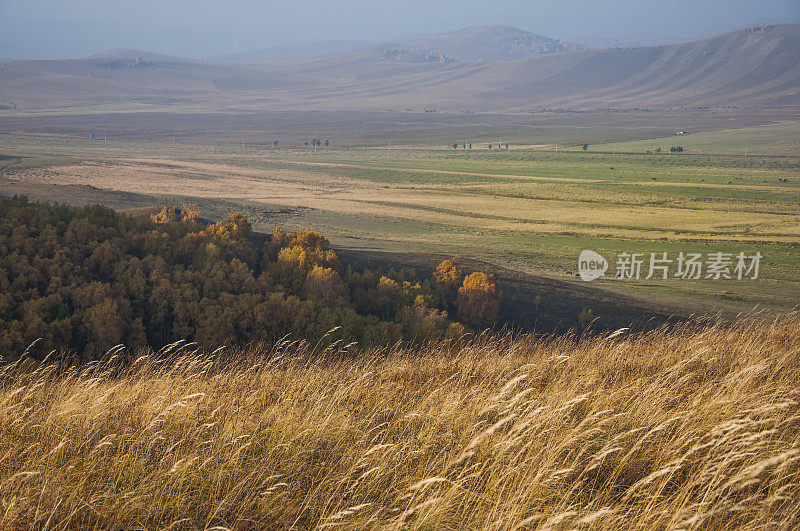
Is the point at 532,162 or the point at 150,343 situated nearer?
the point at 150,343

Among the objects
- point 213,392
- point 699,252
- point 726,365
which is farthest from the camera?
point 699,252

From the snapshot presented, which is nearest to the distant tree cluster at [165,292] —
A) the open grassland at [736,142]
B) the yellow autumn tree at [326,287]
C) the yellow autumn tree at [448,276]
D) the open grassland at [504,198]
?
the yellow autumn tree at [326,287]

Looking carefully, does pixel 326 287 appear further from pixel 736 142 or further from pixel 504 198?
pixel 736 142

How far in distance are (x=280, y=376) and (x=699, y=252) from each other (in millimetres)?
53164

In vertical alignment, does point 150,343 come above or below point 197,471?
below

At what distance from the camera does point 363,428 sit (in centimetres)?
461

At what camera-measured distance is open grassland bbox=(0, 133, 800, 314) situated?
52.8 metres

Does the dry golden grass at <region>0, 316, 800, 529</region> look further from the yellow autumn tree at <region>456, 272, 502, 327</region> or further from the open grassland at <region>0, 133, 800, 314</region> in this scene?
the open grassland at <region>0, 133, 800, 314</region>

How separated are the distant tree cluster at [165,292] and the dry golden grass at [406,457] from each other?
12.0 m

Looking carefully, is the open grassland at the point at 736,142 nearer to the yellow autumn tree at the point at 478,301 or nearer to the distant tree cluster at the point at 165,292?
the yellow autumn tree at the point at 478,301

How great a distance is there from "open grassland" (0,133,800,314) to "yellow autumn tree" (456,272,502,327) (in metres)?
5.32

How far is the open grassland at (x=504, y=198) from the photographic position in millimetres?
52812

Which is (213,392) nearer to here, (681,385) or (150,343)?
(681,385)

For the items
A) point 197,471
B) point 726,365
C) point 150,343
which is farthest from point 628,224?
point 197,471
